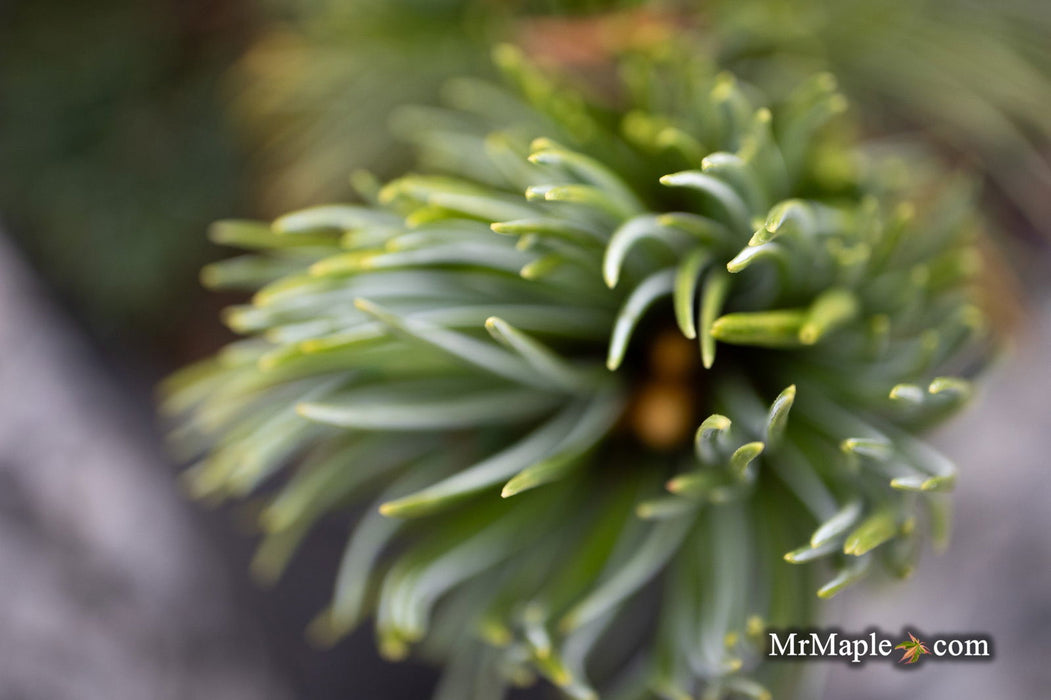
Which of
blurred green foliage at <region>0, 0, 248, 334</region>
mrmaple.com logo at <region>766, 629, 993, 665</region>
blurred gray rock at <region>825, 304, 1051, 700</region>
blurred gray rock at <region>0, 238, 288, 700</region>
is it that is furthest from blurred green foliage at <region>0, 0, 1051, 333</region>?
mrmaple.com logo at <region>766, 629, 993, 665</region>

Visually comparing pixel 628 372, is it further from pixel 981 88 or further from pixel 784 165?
pixel 981 88

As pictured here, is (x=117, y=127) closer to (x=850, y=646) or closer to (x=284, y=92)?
(x=284, y=92)

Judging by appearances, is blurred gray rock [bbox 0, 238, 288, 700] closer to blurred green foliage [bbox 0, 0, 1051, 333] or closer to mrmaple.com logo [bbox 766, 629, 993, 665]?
blurred green foliage [bbox 0, 0, 1051, 333]

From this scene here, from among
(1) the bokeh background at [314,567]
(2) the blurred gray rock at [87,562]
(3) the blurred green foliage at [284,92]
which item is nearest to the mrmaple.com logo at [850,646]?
(1) the bokeh background at [314,567]

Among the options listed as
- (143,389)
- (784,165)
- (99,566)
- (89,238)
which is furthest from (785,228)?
(143,389)

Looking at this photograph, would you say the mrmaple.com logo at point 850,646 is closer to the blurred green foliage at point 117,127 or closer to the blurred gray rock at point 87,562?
the blurred gray rock at point 87,562

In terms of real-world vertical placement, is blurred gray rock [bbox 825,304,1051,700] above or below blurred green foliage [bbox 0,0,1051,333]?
below
